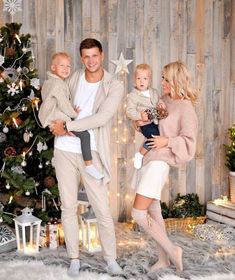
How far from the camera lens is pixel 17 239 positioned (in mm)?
4062

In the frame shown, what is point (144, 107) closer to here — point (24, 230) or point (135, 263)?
point (135, 263)

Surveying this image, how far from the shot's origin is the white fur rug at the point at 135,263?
3.50 metres

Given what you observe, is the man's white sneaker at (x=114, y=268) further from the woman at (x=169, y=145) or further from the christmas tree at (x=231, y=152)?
the christmas tree at (x=231, y=152)

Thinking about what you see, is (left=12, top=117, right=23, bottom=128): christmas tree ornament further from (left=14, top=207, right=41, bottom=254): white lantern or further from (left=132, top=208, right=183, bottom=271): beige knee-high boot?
(left=132, top=208, right=183, bottom=271): beige knee-high boot

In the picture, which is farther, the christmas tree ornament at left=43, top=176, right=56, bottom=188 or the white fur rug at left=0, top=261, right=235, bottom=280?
the christmas tree ornament at left=43, top=176, right=56, bottom=188

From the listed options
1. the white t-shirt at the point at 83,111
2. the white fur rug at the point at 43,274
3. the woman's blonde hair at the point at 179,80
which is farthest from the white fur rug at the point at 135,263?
the woman's blonde hair at the point at 179,80

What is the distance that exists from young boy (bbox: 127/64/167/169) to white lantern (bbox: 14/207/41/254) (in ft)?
3.41

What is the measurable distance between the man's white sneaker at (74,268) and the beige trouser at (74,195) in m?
0.08

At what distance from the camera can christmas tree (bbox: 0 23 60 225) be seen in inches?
156

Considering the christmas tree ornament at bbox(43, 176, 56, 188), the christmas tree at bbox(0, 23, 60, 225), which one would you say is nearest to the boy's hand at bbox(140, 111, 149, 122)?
the christmas tree at bbox(0, 23, 60, 225)

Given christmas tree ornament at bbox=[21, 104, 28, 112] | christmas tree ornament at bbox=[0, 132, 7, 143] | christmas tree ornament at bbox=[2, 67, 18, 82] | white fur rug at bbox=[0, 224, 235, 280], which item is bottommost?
white fur rug at bbox=[0, 224, 235, 280]

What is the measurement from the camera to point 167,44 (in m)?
5.08

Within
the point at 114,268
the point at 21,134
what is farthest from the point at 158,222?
the point at 21,134

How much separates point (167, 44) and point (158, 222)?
218 cm
